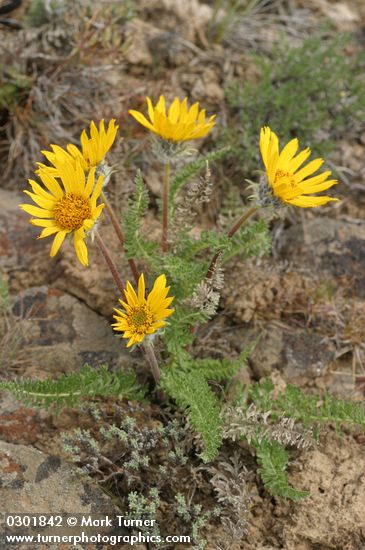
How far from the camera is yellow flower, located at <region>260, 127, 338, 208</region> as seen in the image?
2549 millimetres

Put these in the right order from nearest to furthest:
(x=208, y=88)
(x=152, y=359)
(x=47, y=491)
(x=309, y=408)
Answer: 1. (x=47, y=491)
2. (x=152, y=359)
3. (x=309, y=408)
4. (x=208, y=88)

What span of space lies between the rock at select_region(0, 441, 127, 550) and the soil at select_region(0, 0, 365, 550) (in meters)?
0.12

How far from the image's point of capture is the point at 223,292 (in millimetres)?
3518

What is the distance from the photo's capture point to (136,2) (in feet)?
16.0

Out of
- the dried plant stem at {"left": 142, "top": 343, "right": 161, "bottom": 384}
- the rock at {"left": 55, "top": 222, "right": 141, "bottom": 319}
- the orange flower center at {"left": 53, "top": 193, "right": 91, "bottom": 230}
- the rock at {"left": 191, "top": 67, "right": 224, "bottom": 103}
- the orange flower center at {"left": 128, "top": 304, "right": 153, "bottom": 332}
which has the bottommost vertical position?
the dried plant stem at {"left": 142, "top": 343, "right": 161, "bottom": 384}

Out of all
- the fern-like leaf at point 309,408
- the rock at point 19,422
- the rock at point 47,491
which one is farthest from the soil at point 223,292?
the fern-like leaf at point 309,408

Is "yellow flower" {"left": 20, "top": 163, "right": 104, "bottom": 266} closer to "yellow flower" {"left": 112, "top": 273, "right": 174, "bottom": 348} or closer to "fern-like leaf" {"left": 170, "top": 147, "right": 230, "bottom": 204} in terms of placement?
Answer: "yellow flower" {"left": 112, "top": 273, "right": 174, "bottom": 348}

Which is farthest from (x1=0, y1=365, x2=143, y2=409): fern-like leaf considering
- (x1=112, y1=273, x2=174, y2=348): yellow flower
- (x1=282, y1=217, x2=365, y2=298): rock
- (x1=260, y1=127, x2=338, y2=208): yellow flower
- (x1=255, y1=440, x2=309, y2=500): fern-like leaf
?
(x1=282, y1=217, x2=365, y2=298): rock

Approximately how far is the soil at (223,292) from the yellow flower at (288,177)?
932 mm

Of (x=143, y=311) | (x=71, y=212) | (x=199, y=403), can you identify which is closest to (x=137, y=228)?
(x=71, y=212)

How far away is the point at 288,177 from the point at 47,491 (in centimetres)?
193

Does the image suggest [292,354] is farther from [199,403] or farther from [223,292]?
[199,403]

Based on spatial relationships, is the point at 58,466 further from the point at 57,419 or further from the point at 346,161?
the point at 346,161

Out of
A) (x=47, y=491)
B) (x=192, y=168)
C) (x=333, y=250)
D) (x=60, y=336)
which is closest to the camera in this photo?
(x=47, y=491)
